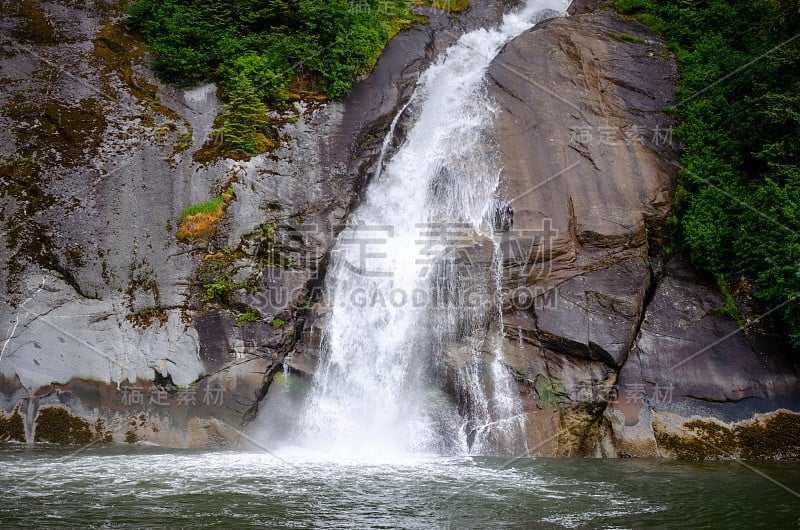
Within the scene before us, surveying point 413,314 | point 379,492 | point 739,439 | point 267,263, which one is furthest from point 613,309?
point 267,263

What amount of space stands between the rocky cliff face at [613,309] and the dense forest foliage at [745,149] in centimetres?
57

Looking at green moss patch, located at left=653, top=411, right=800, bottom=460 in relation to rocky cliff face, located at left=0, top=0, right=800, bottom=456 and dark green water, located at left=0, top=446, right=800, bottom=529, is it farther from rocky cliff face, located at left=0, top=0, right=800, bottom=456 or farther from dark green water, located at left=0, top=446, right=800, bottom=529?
dark green water, located at left=0, top=446, right=800, bottom=529

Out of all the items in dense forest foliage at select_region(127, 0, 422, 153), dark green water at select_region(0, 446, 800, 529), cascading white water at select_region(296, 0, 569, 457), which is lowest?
dark green water at select_region(0, 446, 800, 529)

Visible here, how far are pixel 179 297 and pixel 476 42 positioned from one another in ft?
38.0

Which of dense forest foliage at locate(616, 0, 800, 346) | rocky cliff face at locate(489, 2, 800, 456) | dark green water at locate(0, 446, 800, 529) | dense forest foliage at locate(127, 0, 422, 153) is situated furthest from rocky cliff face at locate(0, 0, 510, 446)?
dense forest foliage at locate(616, 0, 800, 346)

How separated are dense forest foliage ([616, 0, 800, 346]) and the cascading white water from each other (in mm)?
4693

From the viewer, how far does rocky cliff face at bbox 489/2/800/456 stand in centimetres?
1119

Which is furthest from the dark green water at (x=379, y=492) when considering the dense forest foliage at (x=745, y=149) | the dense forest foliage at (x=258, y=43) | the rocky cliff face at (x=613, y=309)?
the dense forest foliage at (x=258, y=43)

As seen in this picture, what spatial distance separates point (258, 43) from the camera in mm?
15320

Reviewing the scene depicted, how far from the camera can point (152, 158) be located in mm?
13375

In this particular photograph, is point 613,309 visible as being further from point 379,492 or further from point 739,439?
point 379,492

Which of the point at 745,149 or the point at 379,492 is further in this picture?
the point at 745,149

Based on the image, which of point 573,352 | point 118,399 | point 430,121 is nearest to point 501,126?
point 430,121

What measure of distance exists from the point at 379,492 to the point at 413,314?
197 inches
